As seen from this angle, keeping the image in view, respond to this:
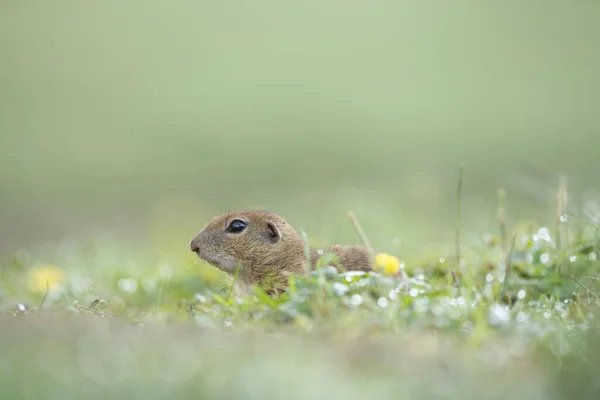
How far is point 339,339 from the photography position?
4508mm

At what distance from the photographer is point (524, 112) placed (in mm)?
21906

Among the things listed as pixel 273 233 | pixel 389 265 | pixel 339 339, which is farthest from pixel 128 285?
pixel 339 339

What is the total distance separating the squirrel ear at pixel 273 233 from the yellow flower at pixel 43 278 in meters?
1.84

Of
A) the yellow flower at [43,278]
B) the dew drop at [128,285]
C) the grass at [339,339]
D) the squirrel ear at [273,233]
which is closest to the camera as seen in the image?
the grass at [339,339]

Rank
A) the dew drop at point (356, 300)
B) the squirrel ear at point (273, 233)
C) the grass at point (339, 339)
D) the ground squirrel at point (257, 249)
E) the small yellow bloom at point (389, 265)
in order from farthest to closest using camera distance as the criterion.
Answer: the squirrel ear at point (273, 233) → the ground squirrel at point (257, 249) → the small yellow bloom at point (389, 265) → the dew drop at point (356, 300) → the grass at point (339, 339)

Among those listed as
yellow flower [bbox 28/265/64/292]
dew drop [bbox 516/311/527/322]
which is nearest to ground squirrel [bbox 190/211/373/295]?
yellow flower [bbox 28/265/64/292]

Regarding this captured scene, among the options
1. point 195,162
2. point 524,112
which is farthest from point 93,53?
point 524,112

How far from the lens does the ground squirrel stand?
265 inches

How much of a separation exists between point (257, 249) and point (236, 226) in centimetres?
29

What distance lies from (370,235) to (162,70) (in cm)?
1809

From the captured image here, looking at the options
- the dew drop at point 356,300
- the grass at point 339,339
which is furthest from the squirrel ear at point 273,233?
the dew drop at point 356,300

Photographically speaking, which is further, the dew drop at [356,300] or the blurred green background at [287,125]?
the blurred green background at [287,125]

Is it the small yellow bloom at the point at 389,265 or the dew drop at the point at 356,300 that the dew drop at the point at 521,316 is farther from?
the small yellow bloom at the point at 389,265

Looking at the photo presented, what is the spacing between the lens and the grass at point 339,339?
12.9ft
